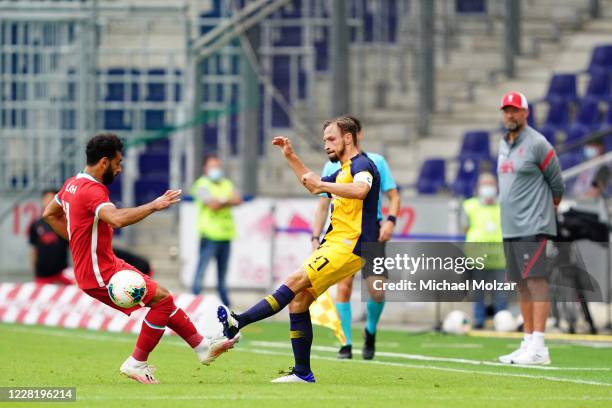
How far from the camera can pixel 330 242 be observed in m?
11.0

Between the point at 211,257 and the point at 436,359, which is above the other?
the point at 211,257

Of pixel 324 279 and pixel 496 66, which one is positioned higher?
pixel 496 66

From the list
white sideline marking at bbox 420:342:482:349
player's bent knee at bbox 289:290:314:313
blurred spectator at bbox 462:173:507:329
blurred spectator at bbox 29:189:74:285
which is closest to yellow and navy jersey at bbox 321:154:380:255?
player's bent knee at bbox 289:290:314:313

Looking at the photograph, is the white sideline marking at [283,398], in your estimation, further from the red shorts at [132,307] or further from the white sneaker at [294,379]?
the red shorts at [132,307]

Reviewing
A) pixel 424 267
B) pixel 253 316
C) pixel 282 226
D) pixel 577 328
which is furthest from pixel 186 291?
pixel 253 316

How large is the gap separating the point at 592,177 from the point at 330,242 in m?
10.3

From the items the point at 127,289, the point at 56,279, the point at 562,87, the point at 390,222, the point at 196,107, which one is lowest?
the point at 56,279

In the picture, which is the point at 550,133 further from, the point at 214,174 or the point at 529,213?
the point at 529,213

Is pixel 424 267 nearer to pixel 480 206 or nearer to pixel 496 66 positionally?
pixel 480 206

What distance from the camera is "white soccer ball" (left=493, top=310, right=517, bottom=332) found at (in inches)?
711

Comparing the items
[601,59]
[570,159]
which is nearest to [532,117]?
[601,59]

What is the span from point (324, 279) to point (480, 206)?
8.78m

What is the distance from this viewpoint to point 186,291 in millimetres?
21531

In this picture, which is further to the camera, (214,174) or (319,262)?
(214,174)
